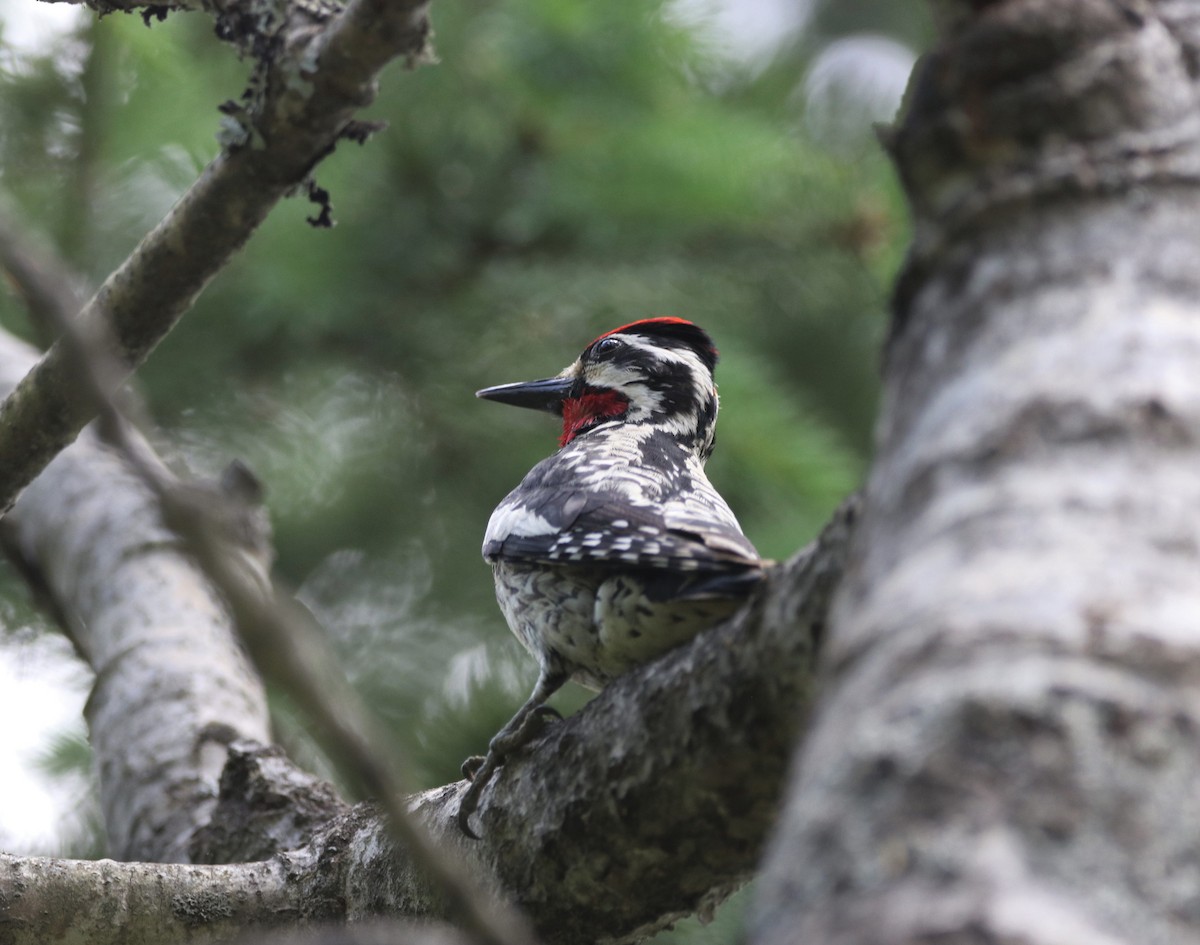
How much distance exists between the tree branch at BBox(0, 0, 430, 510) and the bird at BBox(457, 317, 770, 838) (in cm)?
73

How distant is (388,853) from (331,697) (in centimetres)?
153

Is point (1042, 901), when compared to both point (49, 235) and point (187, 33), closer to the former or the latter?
point (49, 235)

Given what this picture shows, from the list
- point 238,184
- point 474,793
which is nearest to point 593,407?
point 238,184

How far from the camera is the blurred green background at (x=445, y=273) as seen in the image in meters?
4.21

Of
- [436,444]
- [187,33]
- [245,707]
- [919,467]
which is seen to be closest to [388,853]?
[245,707]

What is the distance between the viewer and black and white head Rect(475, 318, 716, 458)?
11.1 ft

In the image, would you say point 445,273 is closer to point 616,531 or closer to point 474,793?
point 616,531

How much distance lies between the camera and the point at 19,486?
2473 mm

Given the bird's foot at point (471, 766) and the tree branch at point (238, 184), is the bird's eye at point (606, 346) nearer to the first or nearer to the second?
the tree branch at point (238, 184)

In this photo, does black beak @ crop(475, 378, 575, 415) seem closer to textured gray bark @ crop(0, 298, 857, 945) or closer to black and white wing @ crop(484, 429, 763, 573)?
black and white wing @ crop(484, 429, 763, 573)

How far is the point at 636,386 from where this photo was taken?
11.1 ft

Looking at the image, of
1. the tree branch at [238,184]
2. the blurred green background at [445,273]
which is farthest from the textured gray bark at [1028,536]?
the blurred green background at [445,273]

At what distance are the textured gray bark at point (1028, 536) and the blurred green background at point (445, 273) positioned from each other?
3015mm

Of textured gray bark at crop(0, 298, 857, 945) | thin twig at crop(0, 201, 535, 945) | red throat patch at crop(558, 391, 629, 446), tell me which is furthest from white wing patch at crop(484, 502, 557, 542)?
thin twig at crop(0, 201, 535, 945)
